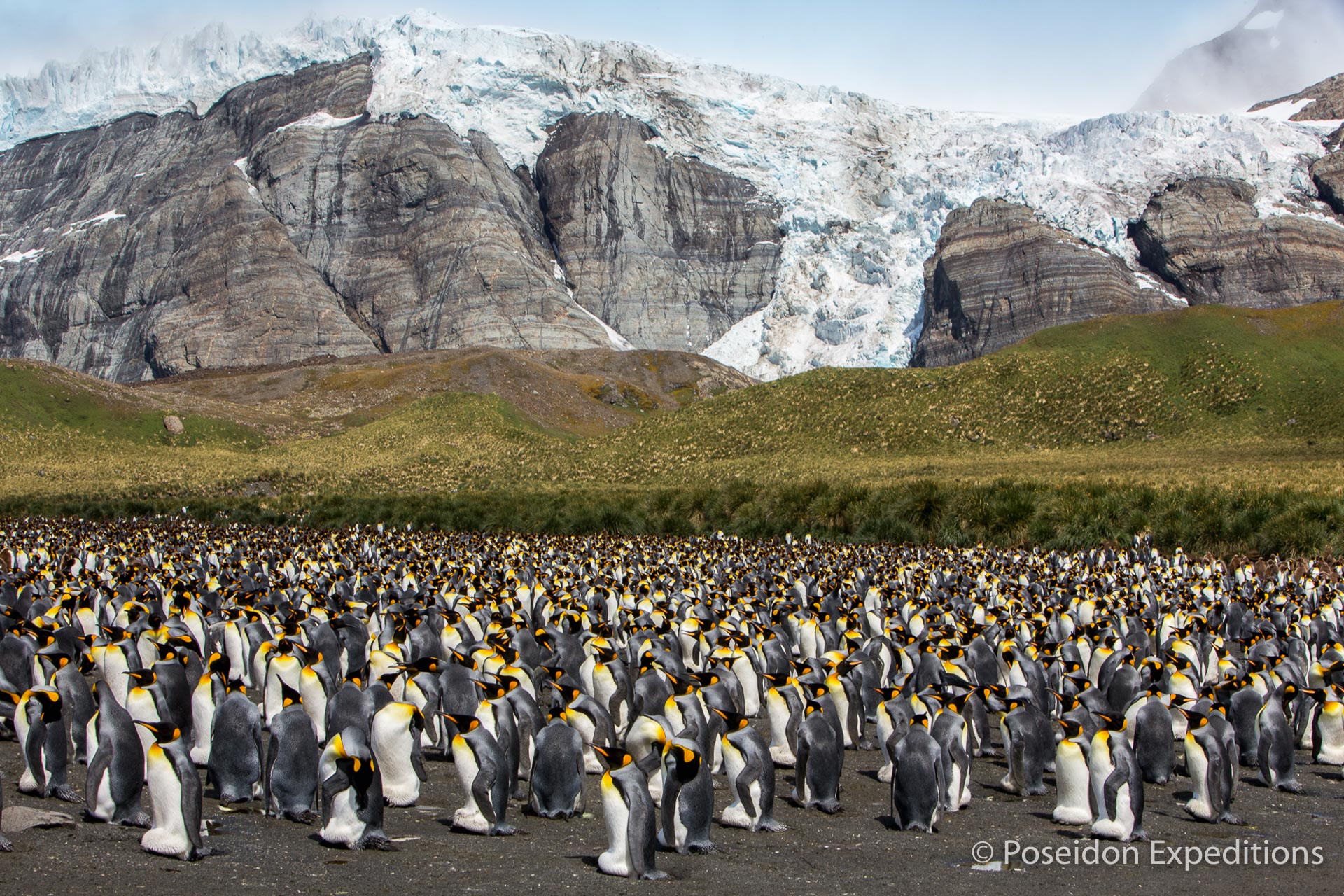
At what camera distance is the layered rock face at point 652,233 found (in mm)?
162375

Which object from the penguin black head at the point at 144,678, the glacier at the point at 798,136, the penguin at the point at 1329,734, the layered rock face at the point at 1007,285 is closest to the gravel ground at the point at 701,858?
the penguin black head at the point at 144,678

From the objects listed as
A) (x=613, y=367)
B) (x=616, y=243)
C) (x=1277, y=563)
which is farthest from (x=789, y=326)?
(x=1277, y=563)

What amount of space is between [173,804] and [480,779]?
84.7 inches

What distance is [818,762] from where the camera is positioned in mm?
9414

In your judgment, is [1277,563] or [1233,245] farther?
[1233,245]

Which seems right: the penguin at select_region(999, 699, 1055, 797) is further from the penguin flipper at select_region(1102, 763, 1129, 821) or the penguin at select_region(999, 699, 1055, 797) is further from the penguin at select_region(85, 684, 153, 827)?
the penguin at select_region(85, 684, 153, 827)

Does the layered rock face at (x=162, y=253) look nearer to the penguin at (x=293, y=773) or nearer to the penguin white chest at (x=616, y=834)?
the penguin at (x=293, y=773)

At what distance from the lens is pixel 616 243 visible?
535 ft

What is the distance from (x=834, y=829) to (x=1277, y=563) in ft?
67.8

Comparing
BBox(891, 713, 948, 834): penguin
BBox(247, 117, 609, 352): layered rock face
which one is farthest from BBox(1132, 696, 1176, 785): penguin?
BBox(247, 117, 609, 352): layered rock face

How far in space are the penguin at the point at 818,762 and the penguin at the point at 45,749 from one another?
5.86m

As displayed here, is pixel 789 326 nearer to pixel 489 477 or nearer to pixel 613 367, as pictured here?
pixel 613 367

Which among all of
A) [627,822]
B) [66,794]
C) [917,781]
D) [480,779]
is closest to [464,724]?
[480,779]

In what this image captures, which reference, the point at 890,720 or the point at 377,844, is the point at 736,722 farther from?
the point at 377,844
